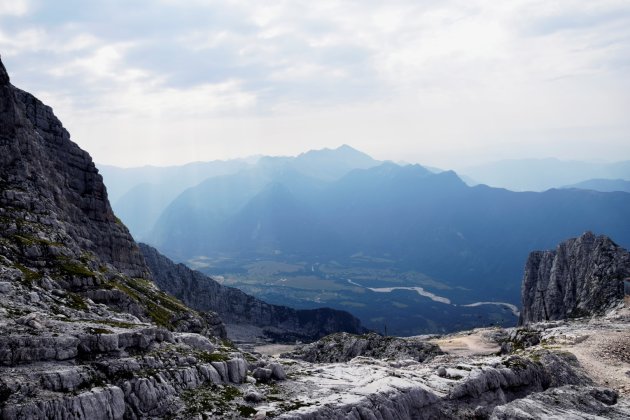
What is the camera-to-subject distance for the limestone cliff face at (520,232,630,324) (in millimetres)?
149500

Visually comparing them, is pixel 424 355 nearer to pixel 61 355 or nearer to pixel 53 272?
pixel 53 272

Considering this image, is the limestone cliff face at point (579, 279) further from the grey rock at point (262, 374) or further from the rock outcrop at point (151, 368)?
the grey rock at point (262, 374)

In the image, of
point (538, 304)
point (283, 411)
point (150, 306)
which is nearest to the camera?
point (283, 411)

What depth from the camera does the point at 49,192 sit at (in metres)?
111

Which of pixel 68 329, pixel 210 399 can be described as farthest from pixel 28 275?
pixel 210 399

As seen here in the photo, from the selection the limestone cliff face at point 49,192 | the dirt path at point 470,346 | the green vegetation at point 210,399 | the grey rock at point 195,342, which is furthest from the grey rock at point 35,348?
the dirt path at point 470,346

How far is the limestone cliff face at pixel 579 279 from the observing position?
5886 inches

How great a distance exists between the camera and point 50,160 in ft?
427

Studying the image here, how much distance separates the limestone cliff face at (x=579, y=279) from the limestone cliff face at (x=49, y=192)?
132 m

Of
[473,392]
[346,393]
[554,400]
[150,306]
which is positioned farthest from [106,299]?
[554,400]

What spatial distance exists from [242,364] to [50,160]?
97.6 meters

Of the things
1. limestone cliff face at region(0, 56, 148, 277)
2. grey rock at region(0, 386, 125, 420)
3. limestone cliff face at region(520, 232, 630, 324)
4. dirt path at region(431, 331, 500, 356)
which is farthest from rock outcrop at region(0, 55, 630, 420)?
limestone cliff face at region(520, 232, 630, 324)

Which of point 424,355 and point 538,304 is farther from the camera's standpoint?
point 538,304

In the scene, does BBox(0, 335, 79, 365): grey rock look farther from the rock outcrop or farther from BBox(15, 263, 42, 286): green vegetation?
BBox(15, 263, 42, 286): green vegetation
